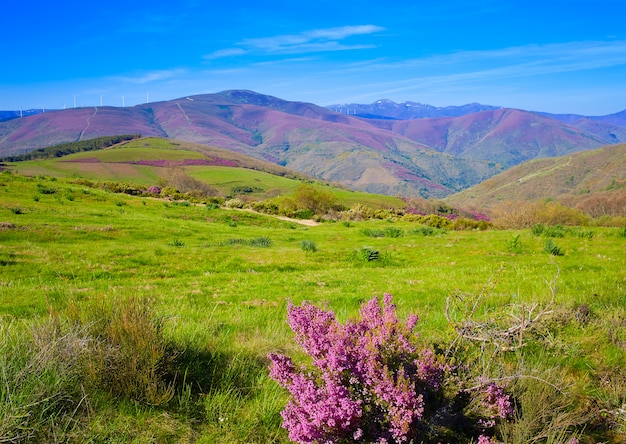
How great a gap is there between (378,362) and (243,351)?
6.21 ft

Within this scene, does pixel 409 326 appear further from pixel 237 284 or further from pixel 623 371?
pixel 237 284

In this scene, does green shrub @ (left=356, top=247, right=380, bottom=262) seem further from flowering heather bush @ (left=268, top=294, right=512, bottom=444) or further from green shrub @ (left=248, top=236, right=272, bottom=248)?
flowering heather bush @ (left=268, top=294, right=512, bottom=444)

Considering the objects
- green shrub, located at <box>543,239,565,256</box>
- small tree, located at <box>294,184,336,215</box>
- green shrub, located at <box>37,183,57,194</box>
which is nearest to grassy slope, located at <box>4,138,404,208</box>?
small tree, located at <box>294,184,336,215</box>

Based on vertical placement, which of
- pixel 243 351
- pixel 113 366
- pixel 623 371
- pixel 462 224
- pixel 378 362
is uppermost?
pixel 378 362

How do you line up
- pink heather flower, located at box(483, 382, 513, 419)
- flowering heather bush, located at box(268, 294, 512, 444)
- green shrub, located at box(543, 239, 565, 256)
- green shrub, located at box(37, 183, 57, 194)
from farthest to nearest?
green shrub, located at box(37, 183, 57, 194) → green shrub, located at box(543, 239, 565, 256) → pink heather flower, located at box(483, 382, 513, 419) → flowering heather bush, located at box(268, 294, 512, 444)

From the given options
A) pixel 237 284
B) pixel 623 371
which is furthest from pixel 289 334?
pixel 237 284

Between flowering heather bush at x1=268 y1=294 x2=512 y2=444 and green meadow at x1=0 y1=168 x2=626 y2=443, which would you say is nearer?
flowering heather bush at x1=268 y1=294 x2=512 y2=444

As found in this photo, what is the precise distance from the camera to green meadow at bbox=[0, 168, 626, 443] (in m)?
2.86

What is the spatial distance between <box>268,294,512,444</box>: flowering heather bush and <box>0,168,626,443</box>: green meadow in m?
0.35

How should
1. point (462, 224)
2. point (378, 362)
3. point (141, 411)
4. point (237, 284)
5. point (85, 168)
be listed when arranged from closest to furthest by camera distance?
point (378, 362)
point (141, 411)
point (237, 284)
point (462, 224)
point (85, 168)

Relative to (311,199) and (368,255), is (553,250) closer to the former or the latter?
(368,255)

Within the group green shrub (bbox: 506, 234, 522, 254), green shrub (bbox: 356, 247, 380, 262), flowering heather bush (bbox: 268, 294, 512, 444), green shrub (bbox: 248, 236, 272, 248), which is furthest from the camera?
green shrub (bbox: 248, 236, 272, 248)

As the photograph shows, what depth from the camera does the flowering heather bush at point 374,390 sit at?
8.35 feet

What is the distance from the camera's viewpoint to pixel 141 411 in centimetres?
294
